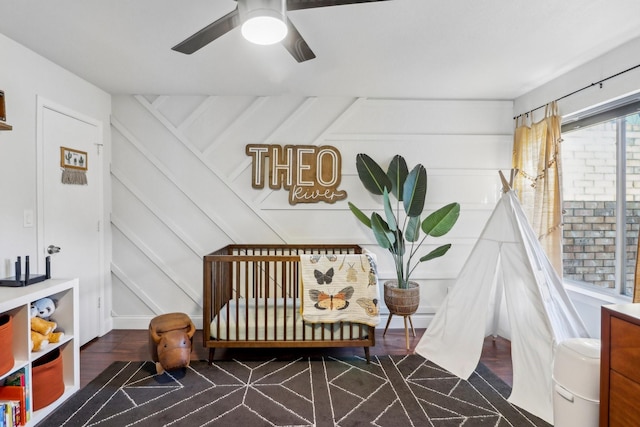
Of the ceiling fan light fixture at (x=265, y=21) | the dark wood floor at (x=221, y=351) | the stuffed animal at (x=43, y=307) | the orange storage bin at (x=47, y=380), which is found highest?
the ceiling fan light fixture at (x=265, y=21)

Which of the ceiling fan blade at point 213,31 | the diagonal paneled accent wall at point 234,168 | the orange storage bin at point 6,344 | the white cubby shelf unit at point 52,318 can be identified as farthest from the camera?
the diagonal paneled accent wall at point 234,168

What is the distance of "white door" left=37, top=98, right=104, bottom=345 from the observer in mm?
2439

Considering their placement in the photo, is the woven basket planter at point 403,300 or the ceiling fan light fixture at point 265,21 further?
the woven basket planter at point 403,300

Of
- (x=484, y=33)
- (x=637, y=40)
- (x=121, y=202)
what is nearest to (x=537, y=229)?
(x=637, y=40)

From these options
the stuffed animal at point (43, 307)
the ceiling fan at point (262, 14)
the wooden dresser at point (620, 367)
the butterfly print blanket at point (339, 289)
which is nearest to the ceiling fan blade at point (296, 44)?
the ceiling fan at point (262, 14)

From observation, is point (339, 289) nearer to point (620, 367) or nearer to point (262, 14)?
point (620, 367)

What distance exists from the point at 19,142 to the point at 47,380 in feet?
5.13

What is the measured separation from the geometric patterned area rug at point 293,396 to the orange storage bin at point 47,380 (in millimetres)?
98

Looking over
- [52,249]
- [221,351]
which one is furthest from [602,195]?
[52,249]

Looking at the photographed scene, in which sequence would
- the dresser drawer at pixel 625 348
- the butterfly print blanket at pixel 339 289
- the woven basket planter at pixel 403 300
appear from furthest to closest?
the woven basket planter at pixel 403 300 < the butterfly print blanket at pixel 339 289 < the dresser drawer at pixel 625 348

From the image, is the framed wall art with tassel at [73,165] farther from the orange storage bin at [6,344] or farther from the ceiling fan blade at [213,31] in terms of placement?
the ceiling fan blade at [213,31]

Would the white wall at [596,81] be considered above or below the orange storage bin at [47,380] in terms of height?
above

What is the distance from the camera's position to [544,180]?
8.97 ft

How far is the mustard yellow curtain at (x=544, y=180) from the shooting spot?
264 cm
